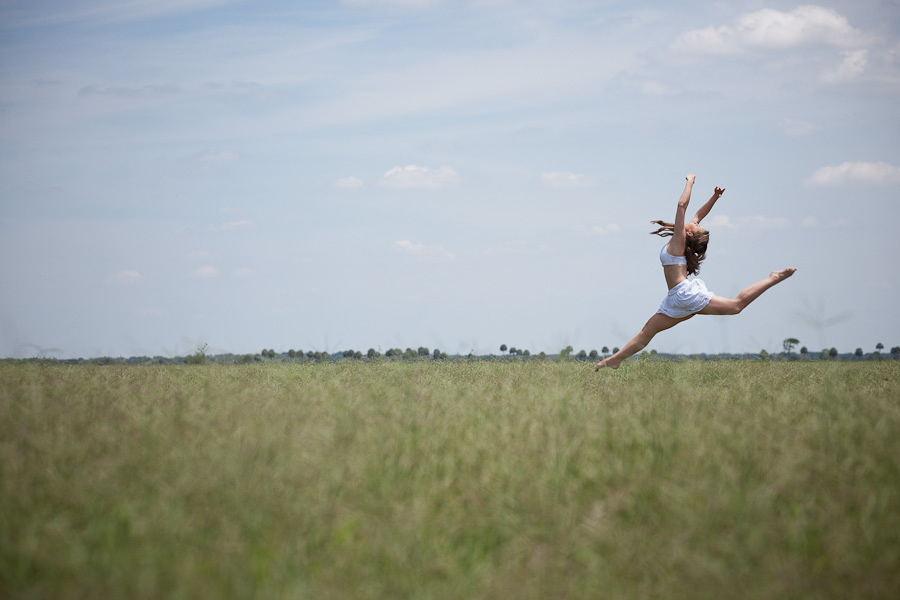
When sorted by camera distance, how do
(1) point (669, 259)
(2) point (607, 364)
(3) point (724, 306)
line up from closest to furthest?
(3) point (724, 306)
(1) point (669, 259)
(2) point (607, 364)

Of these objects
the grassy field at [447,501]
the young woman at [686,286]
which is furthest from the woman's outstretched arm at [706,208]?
the grassy field at [447,501]

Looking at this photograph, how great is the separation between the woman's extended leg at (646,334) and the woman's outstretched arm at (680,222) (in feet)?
2.64

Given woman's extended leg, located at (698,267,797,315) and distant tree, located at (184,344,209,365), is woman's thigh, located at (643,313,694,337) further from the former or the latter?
distant tree, located at (184,344,209,365)

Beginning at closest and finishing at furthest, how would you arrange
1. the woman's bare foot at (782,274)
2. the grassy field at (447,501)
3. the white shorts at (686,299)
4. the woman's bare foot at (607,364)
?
the grassy field at (447,501) → the woman's bare foot at (782,274) → the white shorts at (686,299) → the woman's bare foot at (607,364)

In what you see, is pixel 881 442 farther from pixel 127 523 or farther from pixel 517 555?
pixel 127 523

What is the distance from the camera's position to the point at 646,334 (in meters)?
9.32

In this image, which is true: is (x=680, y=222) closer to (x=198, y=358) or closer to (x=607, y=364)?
(x=607, y=364)

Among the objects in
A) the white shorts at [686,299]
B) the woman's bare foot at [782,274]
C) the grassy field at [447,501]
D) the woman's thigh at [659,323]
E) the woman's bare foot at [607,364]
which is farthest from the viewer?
the woman's bare foot at [607,364]

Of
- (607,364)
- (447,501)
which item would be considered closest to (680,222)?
(607,364)

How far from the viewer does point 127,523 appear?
3.64 metres

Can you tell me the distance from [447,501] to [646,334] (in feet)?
19.4

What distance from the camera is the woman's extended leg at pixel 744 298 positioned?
28.6ft

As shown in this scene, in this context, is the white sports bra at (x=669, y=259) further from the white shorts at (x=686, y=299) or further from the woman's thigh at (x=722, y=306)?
the woman's thigh at (x=722, y=306)

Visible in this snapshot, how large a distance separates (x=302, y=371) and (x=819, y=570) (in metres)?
7.42
